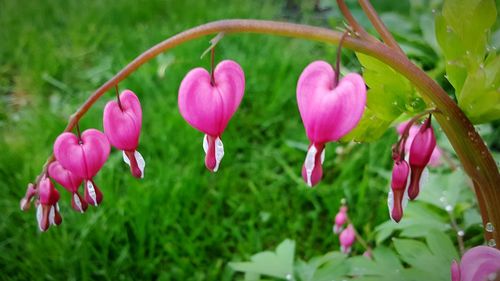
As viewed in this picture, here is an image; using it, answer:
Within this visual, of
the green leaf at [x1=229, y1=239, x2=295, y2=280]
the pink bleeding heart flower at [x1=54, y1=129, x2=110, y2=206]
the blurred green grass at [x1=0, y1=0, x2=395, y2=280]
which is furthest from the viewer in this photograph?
the blurred green grass at [x1=0, y1=0, x2=395, y2=280]

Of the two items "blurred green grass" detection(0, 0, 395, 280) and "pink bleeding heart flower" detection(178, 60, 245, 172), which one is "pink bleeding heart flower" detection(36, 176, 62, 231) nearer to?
"pink bleeding heart flower" detection(178, 60, 245, 172)

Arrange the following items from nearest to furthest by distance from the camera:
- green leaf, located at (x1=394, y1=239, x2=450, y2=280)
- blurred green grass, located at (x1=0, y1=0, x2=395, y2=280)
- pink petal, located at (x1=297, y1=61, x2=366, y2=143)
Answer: pink petal, located at (x1=297, y1=61, x2=366, y2=143), green leaf, located at (x1=394, y1=239, x2=450, y2=280), blurred green grass, located at (x1=0, y1=0, x2=395, y2=280)

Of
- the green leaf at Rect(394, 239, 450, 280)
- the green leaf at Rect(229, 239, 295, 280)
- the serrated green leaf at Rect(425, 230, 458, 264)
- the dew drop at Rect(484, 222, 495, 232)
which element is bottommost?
the green leaf at Rect(229, 239, 295, 280)

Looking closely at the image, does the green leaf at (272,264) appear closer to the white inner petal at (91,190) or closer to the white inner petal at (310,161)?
the white inner petal at (91,190)

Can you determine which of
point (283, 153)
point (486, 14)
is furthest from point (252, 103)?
point (486, 14)

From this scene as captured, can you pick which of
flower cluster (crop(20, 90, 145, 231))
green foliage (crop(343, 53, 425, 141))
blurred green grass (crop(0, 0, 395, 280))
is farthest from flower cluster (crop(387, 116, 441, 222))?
blurred green grass (crop(0, 0, 395, 280))

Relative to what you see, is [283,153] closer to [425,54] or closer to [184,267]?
[184,267]

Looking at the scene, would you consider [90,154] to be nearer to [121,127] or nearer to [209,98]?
[121,127]
